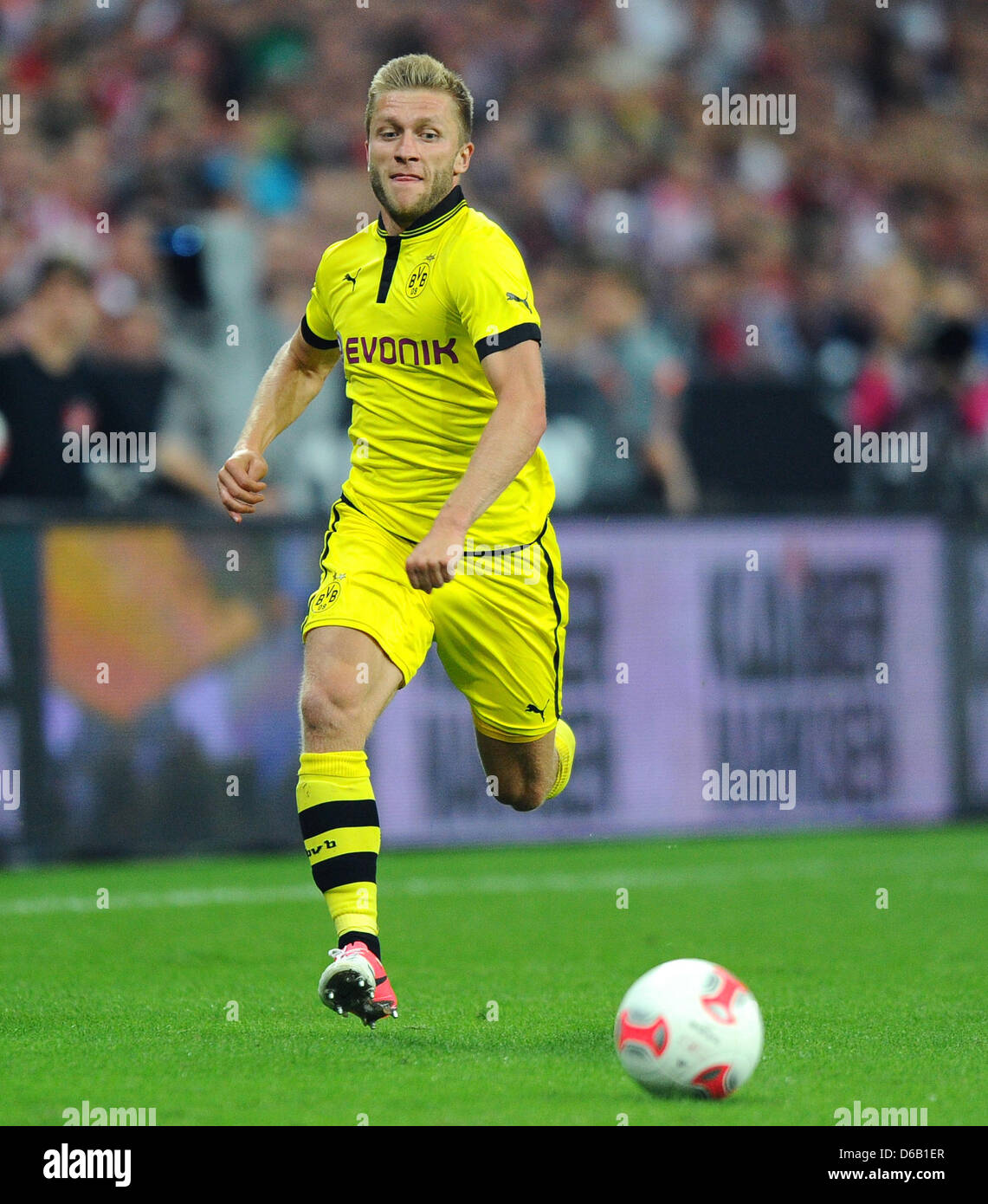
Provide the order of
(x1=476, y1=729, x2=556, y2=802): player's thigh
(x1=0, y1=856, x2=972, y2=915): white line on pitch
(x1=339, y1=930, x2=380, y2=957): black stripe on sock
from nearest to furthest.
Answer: (x1=339, y1=930, x2=380, y2=957): black stripe on sock
(x1=476, y1=729, x2=556, y2=802): player's thigh
(x1=0, y1=856, x2=972, y2=915): white line on pitch

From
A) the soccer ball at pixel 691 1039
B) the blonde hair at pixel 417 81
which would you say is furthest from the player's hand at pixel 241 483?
the soccer ball at pixel 691 1039

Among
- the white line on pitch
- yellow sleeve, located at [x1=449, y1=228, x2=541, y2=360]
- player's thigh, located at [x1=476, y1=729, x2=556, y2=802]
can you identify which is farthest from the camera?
the white line on pitch

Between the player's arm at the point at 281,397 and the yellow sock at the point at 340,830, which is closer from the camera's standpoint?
the yellow sock at the point at 340,830

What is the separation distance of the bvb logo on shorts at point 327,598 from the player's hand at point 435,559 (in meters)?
0.56

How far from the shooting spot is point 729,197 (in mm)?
15625

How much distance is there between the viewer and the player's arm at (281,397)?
237 inches

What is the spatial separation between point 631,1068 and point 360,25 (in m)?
12.1

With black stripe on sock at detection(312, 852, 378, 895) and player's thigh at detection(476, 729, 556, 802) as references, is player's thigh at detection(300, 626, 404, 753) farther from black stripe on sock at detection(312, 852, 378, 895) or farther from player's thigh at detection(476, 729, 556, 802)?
player's thigh at detection(476, 729, 556, 802)

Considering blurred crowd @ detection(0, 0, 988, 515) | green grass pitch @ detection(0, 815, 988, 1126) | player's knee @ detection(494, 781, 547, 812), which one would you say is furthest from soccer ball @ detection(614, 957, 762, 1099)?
blurred crowd @ detection(0, 0, 988, 515)

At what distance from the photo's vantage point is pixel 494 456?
215 inches

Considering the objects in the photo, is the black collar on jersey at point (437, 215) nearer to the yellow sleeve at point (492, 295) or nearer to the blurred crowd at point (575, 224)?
the yellow sleeve at point (492, 295)

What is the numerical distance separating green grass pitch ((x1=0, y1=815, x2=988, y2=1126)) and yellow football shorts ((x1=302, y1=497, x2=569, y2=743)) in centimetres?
92

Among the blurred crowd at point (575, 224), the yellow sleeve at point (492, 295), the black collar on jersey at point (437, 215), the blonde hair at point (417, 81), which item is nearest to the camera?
the yellow sleeve at point (492, 295)

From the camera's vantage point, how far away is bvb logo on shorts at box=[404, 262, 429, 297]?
5840mm
